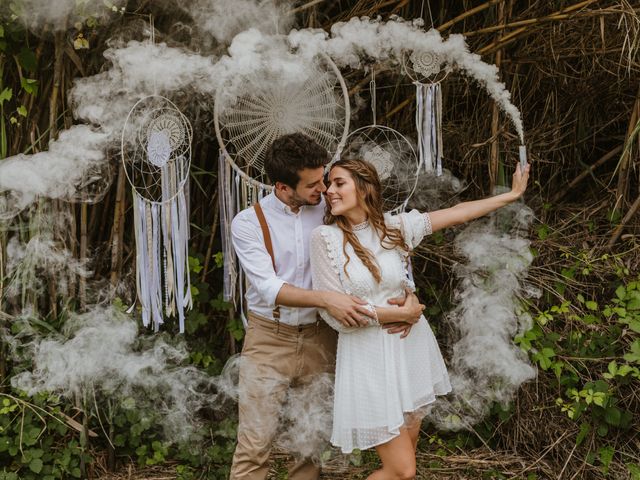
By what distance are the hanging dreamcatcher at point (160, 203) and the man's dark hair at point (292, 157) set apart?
0.65 meters

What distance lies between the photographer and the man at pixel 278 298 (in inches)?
95.0

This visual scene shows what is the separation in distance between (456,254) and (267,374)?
4.35 ft

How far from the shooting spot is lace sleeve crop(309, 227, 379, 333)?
234 centimetres

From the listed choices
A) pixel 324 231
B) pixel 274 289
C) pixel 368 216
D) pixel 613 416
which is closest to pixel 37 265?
pixel 274 289

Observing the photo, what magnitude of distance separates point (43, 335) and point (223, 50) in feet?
5.00

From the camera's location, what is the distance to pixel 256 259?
246 centimetres

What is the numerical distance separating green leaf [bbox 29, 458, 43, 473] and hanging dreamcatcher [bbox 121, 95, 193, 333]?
796mm

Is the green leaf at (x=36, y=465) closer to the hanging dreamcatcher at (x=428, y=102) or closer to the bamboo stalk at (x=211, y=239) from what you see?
the bamboo stalk at (x=211, y=239)

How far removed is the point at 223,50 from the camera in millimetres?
3141

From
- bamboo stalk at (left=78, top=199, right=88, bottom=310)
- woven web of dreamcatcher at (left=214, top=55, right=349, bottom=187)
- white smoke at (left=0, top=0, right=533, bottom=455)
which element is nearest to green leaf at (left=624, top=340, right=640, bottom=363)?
white smoke at (left=0, top=0, right=533, bottom=455)

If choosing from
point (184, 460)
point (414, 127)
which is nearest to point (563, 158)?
point (414, 127)

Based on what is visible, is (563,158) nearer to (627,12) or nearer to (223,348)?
(627,12)

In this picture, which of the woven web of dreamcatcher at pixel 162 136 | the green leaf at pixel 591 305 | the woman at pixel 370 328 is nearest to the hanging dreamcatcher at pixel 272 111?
the woven web of dreamcatcher at pixel 162 136

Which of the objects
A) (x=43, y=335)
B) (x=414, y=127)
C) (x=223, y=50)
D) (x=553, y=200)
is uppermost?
(x=223, y=50)
